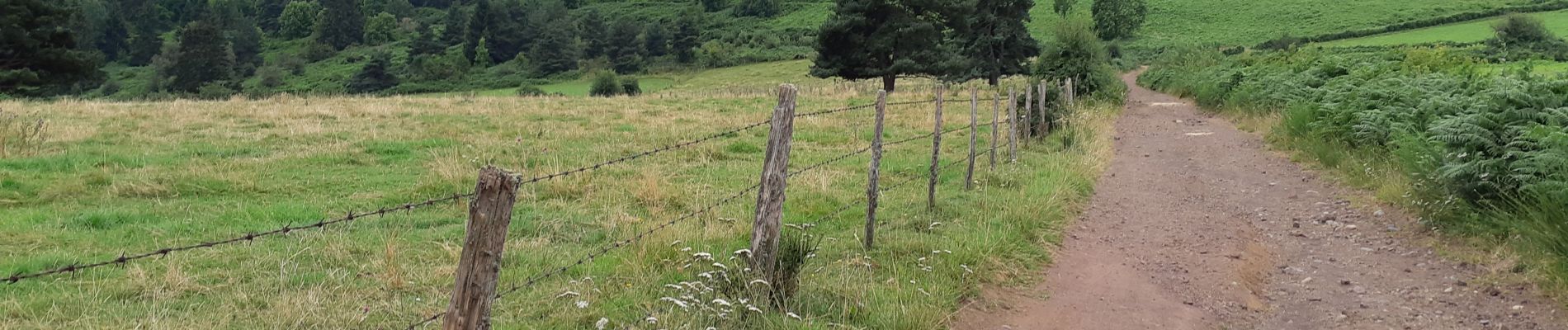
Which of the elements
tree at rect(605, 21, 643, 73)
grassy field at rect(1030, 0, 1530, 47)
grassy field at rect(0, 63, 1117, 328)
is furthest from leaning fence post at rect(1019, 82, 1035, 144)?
tree at rect(605, 21, 643, 73)

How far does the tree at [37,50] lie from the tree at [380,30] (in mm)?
100446

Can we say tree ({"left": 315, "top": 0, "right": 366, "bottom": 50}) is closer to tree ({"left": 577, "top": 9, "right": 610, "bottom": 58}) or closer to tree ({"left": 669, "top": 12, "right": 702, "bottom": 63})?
tree ({"left": 577, "top": 9, "right": 610, "bottom": 58})

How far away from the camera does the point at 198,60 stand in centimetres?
8062

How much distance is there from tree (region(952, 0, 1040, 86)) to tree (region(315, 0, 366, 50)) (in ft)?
361

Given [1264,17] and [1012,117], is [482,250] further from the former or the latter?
[1264,17]

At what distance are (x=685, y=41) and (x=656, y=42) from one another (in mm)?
8738

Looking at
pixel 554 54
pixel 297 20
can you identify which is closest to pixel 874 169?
pixel 554 54

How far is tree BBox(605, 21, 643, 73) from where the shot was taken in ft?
306

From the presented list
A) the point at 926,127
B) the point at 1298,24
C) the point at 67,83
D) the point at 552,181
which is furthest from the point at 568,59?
the point at 552,181

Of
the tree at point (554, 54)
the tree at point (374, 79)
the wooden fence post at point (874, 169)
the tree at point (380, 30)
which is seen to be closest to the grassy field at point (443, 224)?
the wooden fence post at point (874, 169)

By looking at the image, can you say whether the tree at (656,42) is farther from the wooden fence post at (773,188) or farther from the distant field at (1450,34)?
the wooden fence post at (773,188)

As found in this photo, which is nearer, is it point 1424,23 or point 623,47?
point 1424,23

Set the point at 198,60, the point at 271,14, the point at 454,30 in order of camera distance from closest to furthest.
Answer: the point at 198,60
the point at 454,30
the point at 271,14

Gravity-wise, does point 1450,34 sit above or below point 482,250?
below
